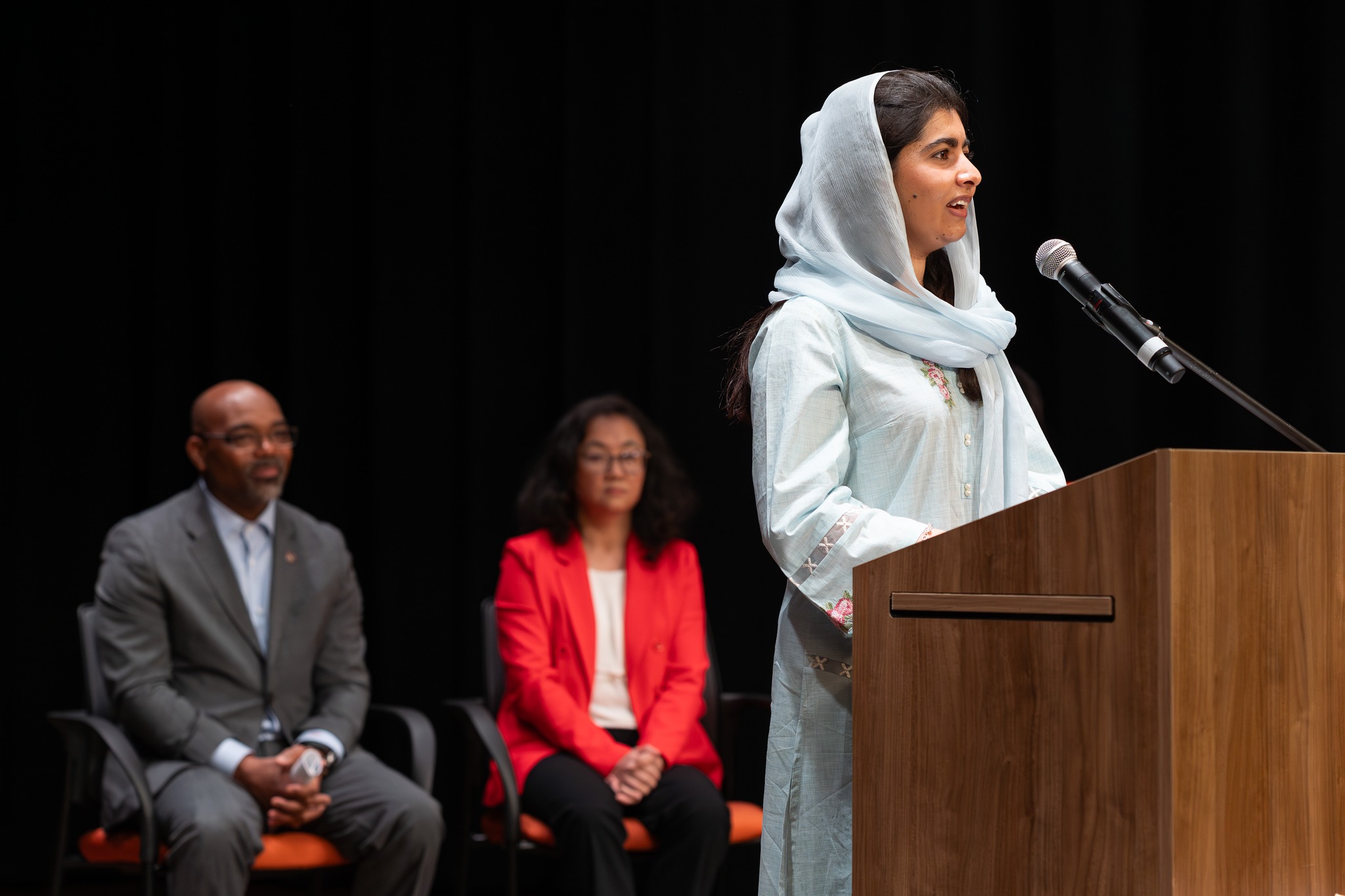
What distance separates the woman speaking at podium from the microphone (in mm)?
151

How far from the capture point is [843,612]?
1.45 meters

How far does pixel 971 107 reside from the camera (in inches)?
140

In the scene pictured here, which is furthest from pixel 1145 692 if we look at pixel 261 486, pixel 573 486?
pixel 261 486

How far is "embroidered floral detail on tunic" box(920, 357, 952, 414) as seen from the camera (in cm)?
162

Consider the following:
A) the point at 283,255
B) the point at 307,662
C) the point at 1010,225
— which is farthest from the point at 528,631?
the point at 1010,225

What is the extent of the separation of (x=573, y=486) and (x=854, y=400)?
1.84 m

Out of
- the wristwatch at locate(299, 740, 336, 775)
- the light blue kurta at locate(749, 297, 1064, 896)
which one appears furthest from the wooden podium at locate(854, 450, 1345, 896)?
the wristwatch at locate(299, 740, 336, 775)

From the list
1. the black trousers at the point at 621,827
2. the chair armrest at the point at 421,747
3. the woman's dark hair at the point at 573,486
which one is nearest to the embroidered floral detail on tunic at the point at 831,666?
the black trousers at the point at 621,827

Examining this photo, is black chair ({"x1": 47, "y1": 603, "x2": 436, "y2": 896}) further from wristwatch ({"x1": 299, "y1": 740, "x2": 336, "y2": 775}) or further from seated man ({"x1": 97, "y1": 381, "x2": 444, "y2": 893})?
wristwatch ({"x1": 299, "y1": 740, "x2": 336, "y2": 775})

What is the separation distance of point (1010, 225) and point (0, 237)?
8.86 feet

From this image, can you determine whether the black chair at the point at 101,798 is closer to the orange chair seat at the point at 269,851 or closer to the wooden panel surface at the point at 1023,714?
the orange chair seat at the point at 269,851

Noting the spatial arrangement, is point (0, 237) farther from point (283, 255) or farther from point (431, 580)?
point (431, 580)

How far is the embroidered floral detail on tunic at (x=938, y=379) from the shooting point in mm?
1616

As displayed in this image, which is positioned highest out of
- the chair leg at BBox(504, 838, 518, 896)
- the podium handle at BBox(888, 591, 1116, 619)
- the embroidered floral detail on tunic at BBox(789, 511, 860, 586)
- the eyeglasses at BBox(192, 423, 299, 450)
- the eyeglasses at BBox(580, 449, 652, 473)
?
the eyeglasses at BBox(192, 423, 299, 450)
